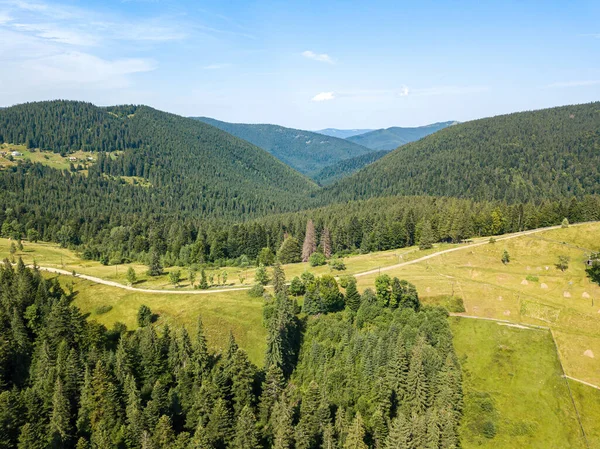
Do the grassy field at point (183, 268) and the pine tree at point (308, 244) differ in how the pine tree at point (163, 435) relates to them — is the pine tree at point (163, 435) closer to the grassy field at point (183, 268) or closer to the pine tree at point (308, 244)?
the grassy field at point (183, 268)

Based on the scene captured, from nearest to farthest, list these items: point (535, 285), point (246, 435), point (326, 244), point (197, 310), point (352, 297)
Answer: point (246, 435), point (352, 297), point (535, 285), point (197, 310), point (326, 244)

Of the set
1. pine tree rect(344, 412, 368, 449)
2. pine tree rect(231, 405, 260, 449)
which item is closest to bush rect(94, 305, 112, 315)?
pine tree rect(231, 405, 260, 449)

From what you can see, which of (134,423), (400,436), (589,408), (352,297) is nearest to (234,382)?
(134,423)

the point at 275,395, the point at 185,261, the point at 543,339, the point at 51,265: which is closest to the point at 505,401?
the point at 543,339

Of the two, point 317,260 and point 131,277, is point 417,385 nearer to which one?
point 317,260

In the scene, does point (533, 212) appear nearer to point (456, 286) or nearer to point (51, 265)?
point (456, 286)

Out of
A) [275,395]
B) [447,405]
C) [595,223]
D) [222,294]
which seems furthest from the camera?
[595,223]
